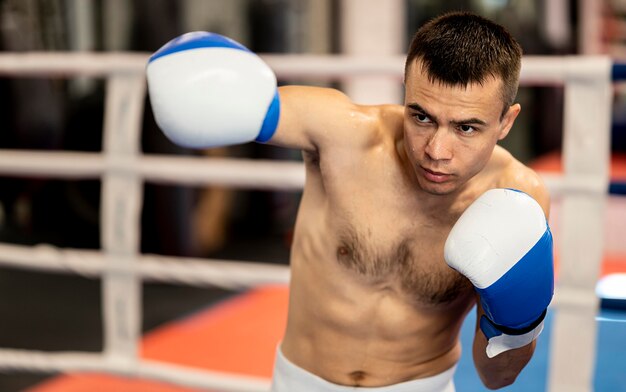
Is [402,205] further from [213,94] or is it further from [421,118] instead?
[213,94]

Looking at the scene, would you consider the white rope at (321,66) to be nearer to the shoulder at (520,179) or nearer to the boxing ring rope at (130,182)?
the boxing ring rope at (130,182)

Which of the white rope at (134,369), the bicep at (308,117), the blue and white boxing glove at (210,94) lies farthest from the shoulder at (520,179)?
the white rope at (134,369)

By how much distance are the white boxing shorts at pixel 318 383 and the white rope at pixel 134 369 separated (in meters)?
0.65

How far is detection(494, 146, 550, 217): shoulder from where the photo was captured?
1.09m

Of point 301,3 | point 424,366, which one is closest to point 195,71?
point 424,366

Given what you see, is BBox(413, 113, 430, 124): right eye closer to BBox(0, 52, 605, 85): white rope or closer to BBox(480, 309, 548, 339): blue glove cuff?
BBox(480, 309, 548, 339): blue glove cuff

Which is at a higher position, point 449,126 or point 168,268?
point 449,126

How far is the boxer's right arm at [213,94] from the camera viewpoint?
988 millimetres

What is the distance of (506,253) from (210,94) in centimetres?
42

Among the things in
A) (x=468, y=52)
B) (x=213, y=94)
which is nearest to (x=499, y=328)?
(x=468, y=52)

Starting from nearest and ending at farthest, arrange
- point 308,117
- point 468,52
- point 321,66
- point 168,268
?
point 468,52 → point 308,117 → point 321,66 → point 168,268

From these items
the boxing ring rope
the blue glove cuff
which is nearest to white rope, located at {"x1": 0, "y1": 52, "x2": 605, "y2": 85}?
the boxing ring rope

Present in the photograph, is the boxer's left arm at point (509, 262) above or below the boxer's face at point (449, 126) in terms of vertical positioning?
below

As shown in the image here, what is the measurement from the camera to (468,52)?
0.93m
